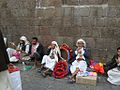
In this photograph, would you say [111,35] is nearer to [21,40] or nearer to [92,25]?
[92,25]

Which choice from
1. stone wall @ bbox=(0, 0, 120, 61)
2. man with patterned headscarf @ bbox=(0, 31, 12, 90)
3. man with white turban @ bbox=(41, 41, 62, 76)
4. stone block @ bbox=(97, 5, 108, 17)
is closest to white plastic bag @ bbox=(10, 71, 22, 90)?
man with patterned headscarf @ bbox=(0, 31, 12, 90)

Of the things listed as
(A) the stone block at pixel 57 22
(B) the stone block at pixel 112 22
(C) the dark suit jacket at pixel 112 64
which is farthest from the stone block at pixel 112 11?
(A) the stone block at pixel 57 22

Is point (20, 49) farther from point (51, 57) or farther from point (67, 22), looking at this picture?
point (67, 22)

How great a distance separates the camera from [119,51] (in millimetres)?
6250

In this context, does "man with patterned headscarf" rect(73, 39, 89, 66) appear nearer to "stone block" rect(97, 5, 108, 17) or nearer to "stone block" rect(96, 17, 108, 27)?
"stone block" rect(96, 17, 108, 27)

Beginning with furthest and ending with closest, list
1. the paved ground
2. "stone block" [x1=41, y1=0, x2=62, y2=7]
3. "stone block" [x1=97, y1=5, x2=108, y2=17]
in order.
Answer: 1. "stone block" [x1=41, y1=0, x2=62, y2=7]
2. "stone block" [x1=97, y1=5, x2=108, y2=17]
3. the paved ground

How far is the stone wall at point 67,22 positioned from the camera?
703 cm

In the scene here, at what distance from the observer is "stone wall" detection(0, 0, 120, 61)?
23.1 feet

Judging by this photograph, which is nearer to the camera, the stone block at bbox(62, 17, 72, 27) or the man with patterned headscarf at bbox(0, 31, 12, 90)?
the man with patterned headscarf at bbox(0, 31, 12, 90)

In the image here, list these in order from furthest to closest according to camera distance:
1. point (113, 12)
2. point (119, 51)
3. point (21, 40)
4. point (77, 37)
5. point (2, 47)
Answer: point (21, 40) < point (77, 37) < point (113, 12) < point (119, 51) < point (2, 47)

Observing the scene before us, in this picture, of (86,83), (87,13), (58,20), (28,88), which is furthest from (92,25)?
(28,88)

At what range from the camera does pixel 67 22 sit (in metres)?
7.44

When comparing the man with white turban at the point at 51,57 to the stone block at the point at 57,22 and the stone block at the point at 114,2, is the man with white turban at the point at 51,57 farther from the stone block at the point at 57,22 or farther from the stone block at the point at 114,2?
the stone block at the point at 114,2

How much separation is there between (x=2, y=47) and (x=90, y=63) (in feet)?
13.0
